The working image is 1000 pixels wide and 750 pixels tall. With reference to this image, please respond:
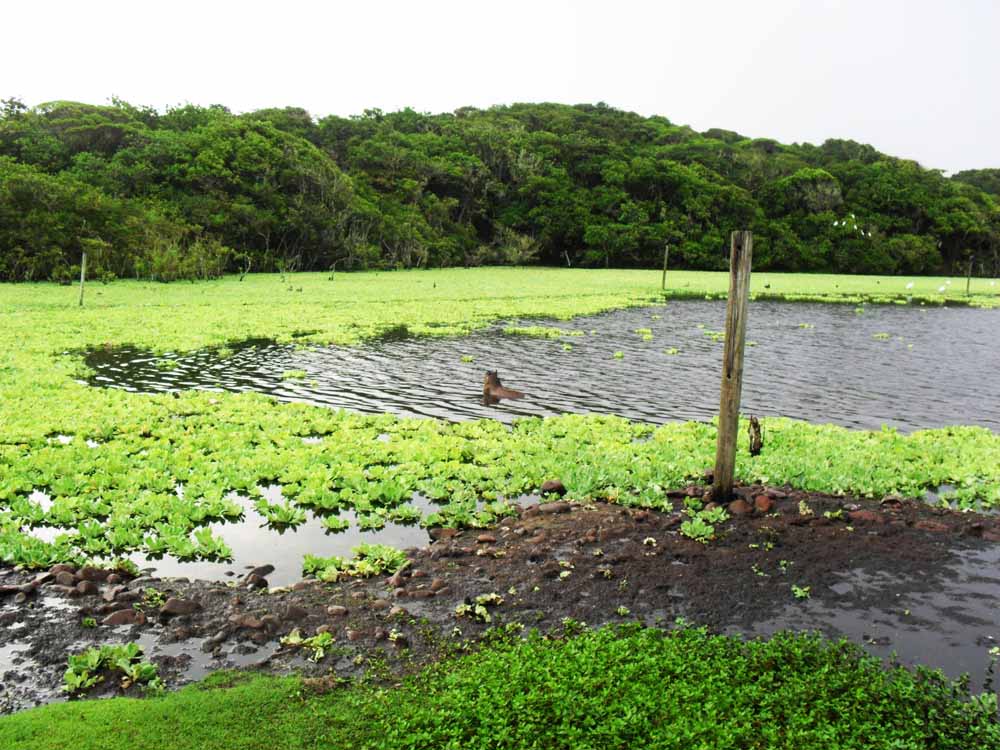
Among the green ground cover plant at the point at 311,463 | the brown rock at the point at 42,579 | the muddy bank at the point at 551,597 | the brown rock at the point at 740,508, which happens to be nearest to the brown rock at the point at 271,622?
the muddy bank at the point at 551,597

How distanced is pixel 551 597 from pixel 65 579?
5.23 metres

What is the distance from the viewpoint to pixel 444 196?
93500 millimetres

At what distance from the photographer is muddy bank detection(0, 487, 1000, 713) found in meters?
6.73

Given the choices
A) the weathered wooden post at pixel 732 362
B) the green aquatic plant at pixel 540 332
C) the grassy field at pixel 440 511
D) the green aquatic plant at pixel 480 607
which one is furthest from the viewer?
the green aquatic plant at pixel 540 332

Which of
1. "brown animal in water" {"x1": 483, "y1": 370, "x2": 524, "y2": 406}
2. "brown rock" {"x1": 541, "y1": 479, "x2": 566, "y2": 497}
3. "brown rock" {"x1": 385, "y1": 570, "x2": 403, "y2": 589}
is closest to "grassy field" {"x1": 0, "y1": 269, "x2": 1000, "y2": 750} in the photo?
"brown rock" {"x1": 541, "y1": 479, "x2": 566, "y2": 497}

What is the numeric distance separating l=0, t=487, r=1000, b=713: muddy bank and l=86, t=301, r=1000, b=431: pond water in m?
7.12

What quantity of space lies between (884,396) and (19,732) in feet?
66.0

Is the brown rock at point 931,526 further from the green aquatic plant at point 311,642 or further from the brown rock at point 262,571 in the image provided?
the brown rock at point 262,571

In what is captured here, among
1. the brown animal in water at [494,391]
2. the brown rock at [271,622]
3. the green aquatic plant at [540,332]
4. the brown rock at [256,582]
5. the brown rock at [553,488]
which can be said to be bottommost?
the brown rock at [256,582]

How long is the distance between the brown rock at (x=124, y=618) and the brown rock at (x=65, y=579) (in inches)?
39.9

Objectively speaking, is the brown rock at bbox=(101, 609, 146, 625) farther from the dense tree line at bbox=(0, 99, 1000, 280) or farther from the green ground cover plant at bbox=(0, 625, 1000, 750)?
the dense tree line at bbox=(0, 99, 1000, 280)

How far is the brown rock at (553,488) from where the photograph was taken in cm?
1135

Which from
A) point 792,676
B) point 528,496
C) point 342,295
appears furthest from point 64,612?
point 342,295

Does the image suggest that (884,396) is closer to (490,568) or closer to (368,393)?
(368,393)
